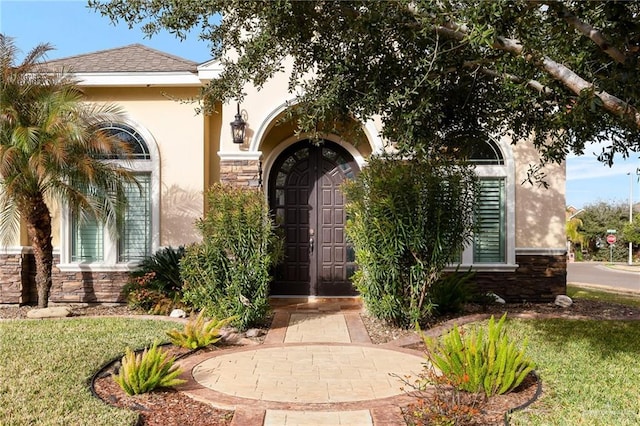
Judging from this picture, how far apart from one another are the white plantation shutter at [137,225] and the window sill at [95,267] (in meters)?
0.20

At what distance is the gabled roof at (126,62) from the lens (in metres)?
9.82

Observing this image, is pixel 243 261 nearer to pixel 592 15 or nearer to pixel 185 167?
pixel 185 167

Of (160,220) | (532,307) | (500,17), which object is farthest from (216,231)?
A: (532,307)

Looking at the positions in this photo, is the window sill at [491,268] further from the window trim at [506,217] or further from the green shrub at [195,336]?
the green shrub at [195,336]

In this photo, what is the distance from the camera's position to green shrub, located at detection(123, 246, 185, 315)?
8.84 m

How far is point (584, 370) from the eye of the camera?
5281 millimetres

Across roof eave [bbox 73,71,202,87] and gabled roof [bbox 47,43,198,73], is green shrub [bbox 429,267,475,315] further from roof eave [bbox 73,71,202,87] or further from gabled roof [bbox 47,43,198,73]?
gabled roof [bbox 47,43,198,73]

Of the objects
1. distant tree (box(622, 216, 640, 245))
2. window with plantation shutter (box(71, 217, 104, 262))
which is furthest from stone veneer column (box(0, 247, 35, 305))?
distant tree (box(622, 216, 640, 245))

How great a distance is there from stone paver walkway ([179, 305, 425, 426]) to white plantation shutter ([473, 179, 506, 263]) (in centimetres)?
354

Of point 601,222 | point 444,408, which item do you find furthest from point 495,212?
point 601,222

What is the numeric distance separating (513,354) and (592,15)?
120 inches

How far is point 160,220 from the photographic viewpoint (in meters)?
9.96

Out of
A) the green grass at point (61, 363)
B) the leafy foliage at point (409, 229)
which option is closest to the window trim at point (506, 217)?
the leafy foliage at point (409, 229)

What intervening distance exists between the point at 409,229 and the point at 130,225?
582 centimetres
